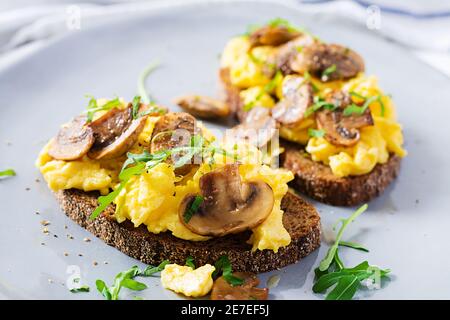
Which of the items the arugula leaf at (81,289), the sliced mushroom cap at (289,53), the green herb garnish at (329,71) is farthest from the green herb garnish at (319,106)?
the arugula leaf at (81,289)

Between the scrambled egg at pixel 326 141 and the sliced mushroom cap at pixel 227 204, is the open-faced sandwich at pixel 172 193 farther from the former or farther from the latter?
the scrambled egg at pixel 326 141

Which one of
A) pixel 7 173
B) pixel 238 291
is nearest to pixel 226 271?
pixel 238 291

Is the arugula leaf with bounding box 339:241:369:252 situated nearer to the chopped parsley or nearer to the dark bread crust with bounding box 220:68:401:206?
the dark bread crust with bounding box 220:68:401:206
